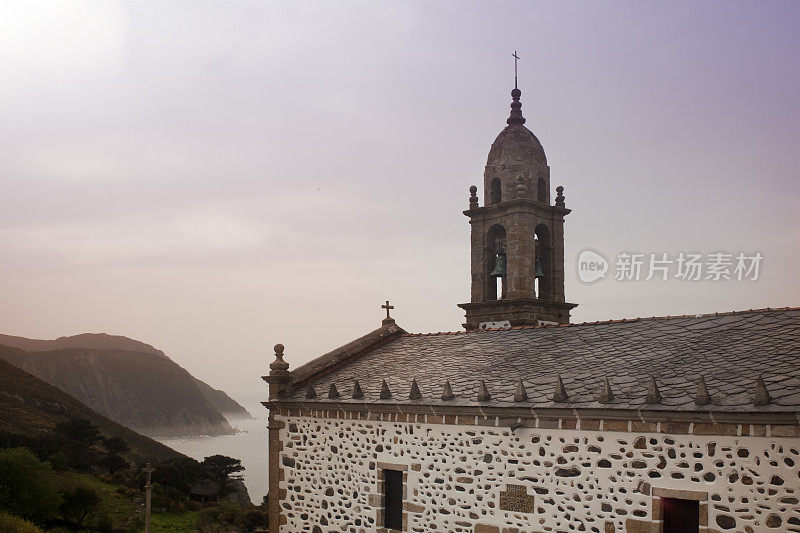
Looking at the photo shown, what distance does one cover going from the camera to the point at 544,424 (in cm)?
1295

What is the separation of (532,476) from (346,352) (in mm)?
8247

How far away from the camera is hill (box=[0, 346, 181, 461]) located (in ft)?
146

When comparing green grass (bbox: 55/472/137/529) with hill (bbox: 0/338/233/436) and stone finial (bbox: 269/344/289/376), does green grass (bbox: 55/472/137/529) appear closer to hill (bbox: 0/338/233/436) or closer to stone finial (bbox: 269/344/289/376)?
stone finial (bbox: 269/344/289/376)

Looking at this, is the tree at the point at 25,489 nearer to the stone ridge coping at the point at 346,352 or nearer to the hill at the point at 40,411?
the stone ridge coping at the point at 346,352

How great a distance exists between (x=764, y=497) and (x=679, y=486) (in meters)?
1.21

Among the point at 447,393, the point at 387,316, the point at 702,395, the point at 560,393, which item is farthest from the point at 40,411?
the point at 702,395

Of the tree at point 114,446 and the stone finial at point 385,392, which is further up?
the stone finial at point 385,392

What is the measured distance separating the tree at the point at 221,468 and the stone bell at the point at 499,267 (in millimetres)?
21449

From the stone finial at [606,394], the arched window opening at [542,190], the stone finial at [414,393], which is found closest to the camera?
the stone finial at [606,394]

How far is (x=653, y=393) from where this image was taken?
11648 millimetres

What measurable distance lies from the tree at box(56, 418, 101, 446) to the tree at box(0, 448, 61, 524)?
15.9m

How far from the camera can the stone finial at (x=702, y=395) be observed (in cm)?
1107

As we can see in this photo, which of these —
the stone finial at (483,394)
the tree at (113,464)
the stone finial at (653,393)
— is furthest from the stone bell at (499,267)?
the tree at (113,464)

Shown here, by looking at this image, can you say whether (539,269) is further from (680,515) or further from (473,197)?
(680,515)
